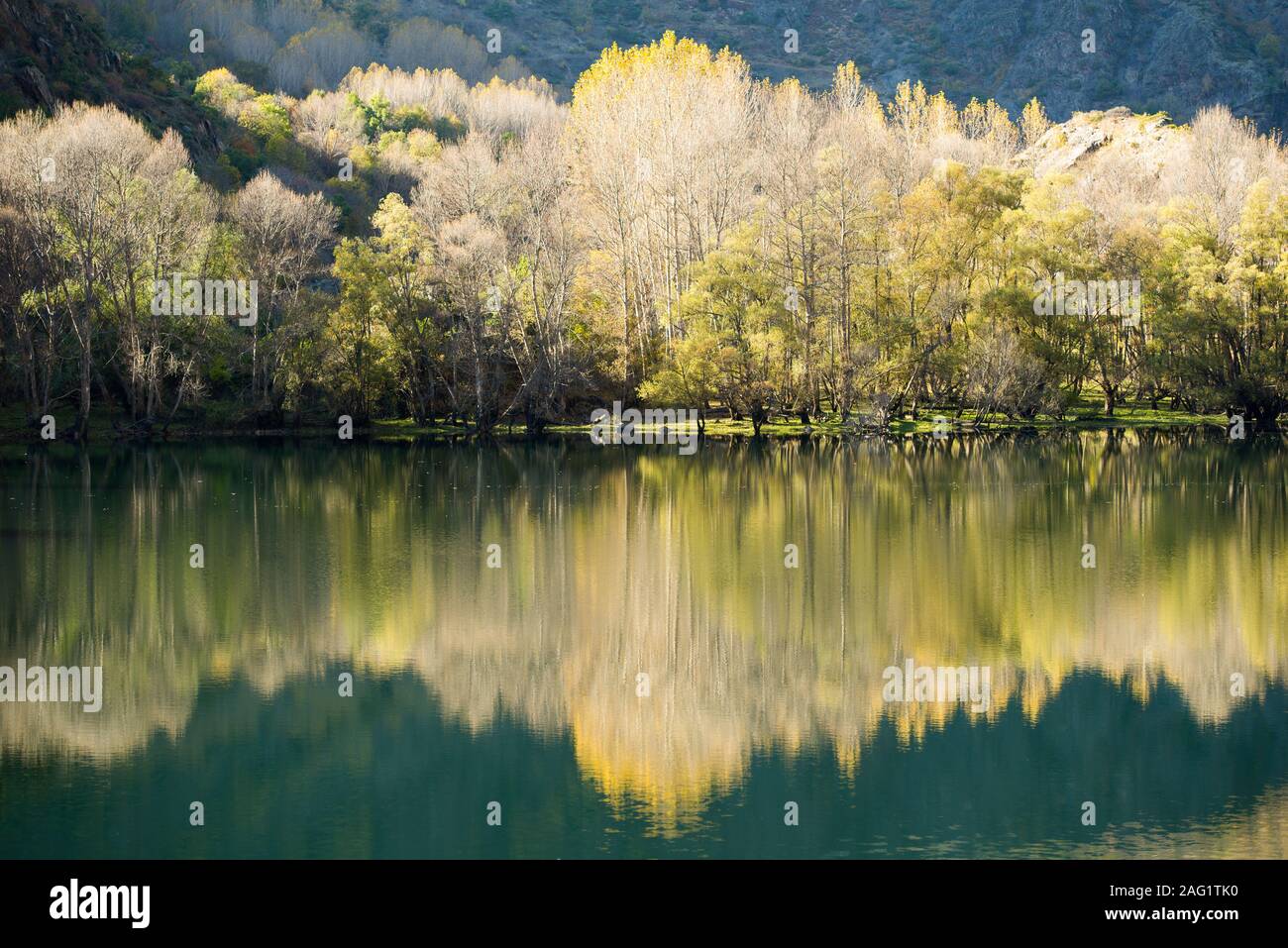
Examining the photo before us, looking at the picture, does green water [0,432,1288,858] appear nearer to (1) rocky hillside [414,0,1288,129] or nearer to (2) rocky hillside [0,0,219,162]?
(2) rocky hillside [0,0,219,162]

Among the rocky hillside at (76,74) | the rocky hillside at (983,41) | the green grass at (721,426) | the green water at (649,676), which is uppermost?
the rocky hillside at (983,41)

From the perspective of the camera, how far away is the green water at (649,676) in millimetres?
12305

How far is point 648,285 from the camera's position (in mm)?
61906

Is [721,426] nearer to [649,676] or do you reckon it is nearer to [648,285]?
[648,285]

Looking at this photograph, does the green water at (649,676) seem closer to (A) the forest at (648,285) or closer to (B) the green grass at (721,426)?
(A) the forest at (648,285)

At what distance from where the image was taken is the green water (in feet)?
40.4

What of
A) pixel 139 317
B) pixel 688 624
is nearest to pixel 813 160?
pixel 139 317

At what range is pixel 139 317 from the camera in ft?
180

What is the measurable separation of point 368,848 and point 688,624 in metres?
8.64

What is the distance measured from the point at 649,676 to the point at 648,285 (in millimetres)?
46225

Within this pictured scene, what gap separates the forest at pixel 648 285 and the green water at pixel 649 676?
22.9 metres

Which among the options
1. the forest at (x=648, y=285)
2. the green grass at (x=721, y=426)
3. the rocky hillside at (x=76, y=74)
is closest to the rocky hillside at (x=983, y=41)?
the rocky hillside at (x=76, y=74)
